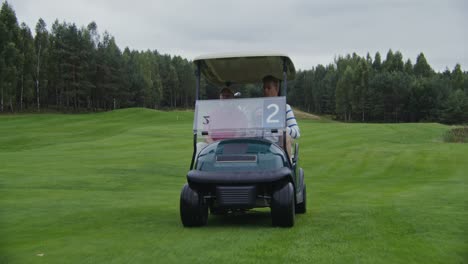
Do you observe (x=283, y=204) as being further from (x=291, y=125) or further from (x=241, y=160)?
(x=291, y=125)

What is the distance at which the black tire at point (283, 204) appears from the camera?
24.3ft

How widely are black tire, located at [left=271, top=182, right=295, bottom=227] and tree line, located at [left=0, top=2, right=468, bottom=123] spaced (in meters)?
64.4

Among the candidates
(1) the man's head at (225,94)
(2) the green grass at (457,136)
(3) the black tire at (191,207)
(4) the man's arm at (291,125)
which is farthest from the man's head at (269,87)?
(2) the green grass at (457,136)

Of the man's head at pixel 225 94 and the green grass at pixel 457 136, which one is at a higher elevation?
the man's head at pixel 225 94

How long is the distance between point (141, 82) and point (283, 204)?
98.1m

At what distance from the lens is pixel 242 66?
10.1 meters

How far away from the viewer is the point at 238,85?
38.9 feet

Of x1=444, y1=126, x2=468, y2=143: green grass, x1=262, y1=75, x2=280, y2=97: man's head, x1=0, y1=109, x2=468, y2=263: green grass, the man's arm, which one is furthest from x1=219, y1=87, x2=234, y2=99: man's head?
x1=444, y1=126, x2=468, y2=143: green grass

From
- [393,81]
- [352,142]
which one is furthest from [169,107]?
[352,142]

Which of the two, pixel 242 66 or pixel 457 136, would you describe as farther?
pixel 457 136

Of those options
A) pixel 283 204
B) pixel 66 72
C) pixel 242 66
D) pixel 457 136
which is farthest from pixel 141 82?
pixel 283 204

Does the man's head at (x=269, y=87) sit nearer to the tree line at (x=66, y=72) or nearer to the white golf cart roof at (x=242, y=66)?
the white golf cart roof at (x=242, y=66)

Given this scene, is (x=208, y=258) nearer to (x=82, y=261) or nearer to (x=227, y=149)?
(x=82, y=261)

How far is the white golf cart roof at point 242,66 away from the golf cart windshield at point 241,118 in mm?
777
